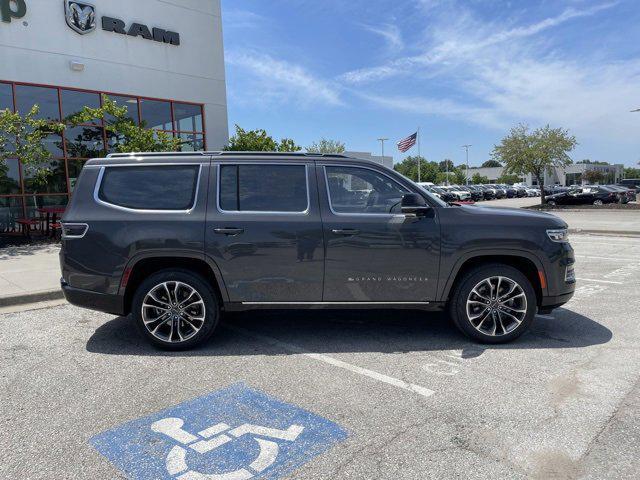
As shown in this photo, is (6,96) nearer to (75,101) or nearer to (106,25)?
(75,101)

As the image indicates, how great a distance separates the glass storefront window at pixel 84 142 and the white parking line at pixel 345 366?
43.0 ft

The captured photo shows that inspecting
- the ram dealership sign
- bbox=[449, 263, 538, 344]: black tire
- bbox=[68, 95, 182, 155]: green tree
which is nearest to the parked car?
the ram dealership sign

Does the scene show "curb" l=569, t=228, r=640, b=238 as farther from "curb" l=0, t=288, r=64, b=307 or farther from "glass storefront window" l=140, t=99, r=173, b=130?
"curb" l=0, t=288, r=64, b=307

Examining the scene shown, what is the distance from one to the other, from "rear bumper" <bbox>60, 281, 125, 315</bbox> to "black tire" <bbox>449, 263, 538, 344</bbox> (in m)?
3.32

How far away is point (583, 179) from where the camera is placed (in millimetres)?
95625

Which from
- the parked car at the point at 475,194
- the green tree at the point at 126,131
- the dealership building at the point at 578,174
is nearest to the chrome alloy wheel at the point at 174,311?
the green tree at the point at 126,131

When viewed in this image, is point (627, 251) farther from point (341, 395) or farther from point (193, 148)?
point (193, 148)

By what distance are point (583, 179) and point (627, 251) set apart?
97.4 m

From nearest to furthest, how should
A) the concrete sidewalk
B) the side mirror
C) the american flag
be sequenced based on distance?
the side mirror, the concrete sidewalk, the american flag

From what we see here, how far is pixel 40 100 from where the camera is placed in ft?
48.2

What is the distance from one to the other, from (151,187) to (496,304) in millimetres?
3611

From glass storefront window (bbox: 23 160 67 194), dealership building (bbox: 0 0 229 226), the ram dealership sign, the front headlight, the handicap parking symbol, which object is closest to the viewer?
the handicap parking symbol

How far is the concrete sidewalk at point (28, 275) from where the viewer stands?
6.71 metres

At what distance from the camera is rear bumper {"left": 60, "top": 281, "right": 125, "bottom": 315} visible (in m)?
4.50
